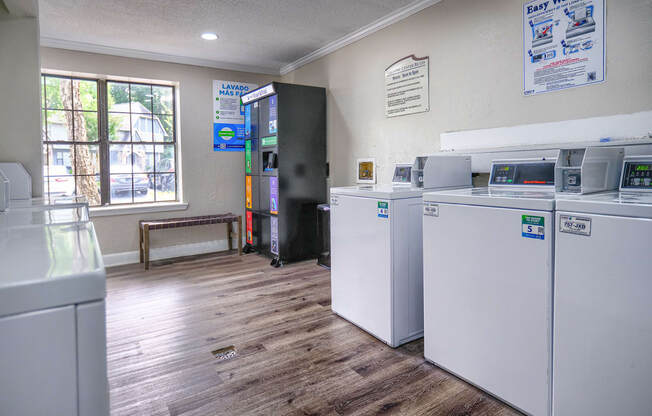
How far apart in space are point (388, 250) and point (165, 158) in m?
3.73

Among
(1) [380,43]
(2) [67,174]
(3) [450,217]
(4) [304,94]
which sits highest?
(1) [380,43]

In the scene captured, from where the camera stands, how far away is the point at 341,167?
14.7ft

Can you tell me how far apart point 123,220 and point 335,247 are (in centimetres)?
313

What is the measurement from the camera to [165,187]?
499 cm

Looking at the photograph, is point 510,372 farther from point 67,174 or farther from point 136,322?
point 67,174

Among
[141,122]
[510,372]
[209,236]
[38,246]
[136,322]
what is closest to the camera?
[38,246]

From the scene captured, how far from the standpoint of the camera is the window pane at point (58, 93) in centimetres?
425

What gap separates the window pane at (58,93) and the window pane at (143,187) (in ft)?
3.54

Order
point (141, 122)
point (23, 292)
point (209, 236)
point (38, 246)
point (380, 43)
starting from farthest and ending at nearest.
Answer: point (209, 236) < point (141, 122) < point (380, 43) < point (38, 246) < point (23, 292)

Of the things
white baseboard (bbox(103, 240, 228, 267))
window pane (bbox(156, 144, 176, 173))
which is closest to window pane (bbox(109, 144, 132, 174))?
window pane (bbox(156, 144, 176, 173))

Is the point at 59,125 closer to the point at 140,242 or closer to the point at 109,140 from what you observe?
the point at 109,140

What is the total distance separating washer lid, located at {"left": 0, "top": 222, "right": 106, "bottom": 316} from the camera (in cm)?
57

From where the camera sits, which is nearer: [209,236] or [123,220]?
[123,220]

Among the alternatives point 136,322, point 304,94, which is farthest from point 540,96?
point 136,322
